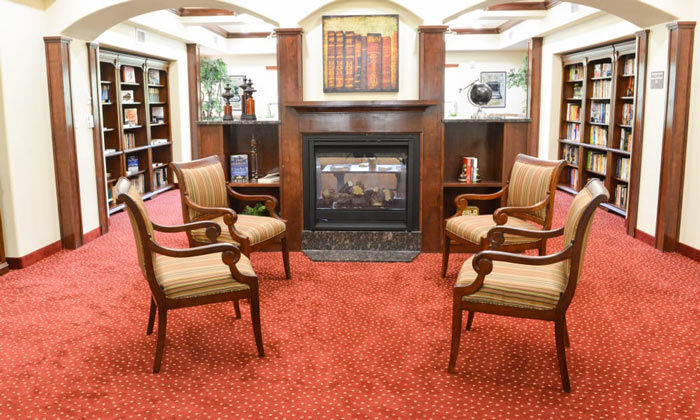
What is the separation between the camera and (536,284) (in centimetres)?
310

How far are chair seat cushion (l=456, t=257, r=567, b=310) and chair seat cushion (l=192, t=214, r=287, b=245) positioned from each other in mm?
1791

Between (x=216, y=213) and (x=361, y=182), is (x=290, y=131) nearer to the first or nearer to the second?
(x=361, y=182)

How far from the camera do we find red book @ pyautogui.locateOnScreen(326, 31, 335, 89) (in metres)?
5.61

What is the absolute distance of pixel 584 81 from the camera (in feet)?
28.7

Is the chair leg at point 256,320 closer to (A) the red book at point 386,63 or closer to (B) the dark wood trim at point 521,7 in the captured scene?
(A) the red book at point 386,63

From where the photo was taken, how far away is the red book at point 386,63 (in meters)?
5.58

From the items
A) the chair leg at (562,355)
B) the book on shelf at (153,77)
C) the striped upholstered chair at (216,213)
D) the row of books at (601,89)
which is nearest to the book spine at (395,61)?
the striped upholstered chair at (216,213)

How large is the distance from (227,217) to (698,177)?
13.2 feet

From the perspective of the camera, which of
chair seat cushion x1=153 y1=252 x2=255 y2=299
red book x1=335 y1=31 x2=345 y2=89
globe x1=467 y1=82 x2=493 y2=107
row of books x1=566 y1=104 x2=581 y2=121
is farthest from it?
row of books x1=566 y1=104 x2=581 y2=121

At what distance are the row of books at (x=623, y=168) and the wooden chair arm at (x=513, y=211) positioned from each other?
3.67 m

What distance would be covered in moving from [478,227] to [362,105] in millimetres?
1562

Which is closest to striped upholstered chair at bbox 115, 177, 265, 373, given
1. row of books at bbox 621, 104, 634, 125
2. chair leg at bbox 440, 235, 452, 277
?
chair leg at bbox 440, 235, 452, 277

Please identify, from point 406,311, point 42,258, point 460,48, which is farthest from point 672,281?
point 460,48

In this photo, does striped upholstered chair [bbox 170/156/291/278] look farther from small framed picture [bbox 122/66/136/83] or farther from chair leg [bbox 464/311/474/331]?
small framed picture [bbox 122/66/136/83]
